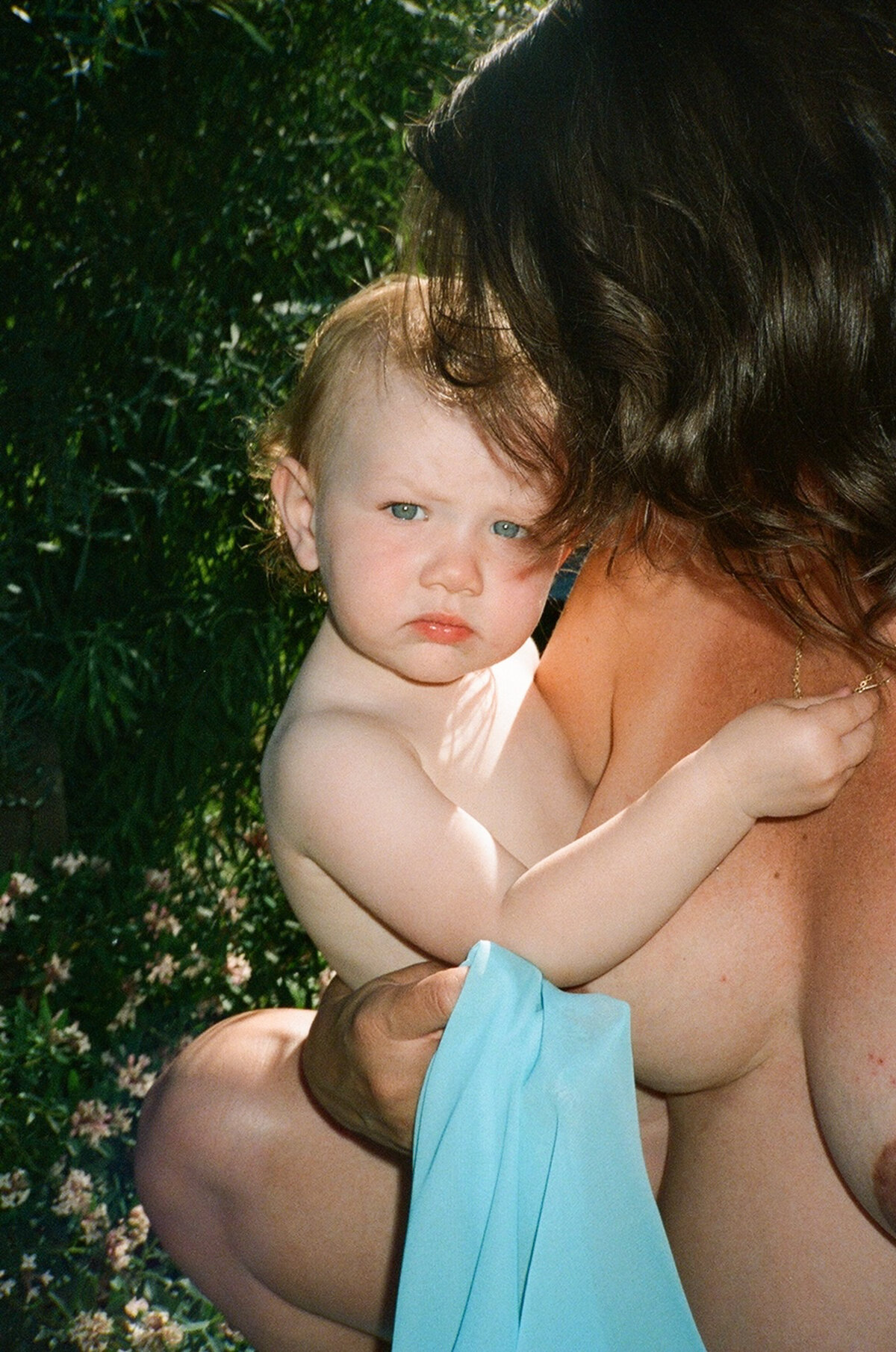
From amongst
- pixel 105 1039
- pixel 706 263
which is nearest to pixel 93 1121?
pixel 105 1039

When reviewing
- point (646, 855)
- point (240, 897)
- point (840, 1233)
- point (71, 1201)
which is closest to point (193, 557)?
point (240, 897)

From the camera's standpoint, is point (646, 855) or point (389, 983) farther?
point (389, 983)

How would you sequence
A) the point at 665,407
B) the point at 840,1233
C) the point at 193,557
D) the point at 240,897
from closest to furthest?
the point at 840,1233 → the point at 665,407 → the point at 193,557 → the point at 240,897

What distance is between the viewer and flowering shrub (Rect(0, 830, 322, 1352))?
214 cm

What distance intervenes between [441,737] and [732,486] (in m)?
0.40

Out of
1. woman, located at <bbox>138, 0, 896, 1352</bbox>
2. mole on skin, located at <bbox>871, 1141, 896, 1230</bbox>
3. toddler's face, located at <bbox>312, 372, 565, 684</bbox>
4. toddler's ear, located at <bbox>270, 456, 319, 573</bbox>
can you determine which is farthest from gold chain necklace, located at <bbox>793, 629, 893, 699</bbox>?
toddler's ear, located at <bbox>270, 456, 319, 573</bbox>

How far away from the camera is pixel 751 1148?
1.14 meters

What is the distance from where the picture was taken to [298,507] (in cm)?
143

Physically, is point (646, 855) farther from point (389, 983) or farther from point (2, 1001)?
point (2, 1001)

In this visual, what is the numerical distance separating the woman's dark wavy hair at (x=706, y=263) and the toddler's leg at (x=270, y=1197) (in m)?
0.80

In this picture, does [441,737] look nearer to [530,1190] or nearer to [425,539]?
[425,539]

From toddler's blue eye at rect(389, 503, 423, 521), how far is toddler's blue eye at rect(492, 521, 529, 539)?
0.08 m

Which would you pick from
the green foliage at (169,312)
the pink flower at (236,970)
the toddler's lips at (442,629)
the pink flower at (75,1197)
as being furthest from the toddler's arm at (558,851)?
the pink flower at (236,970)

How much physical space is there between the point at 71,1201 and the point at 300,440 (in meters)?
1.49
